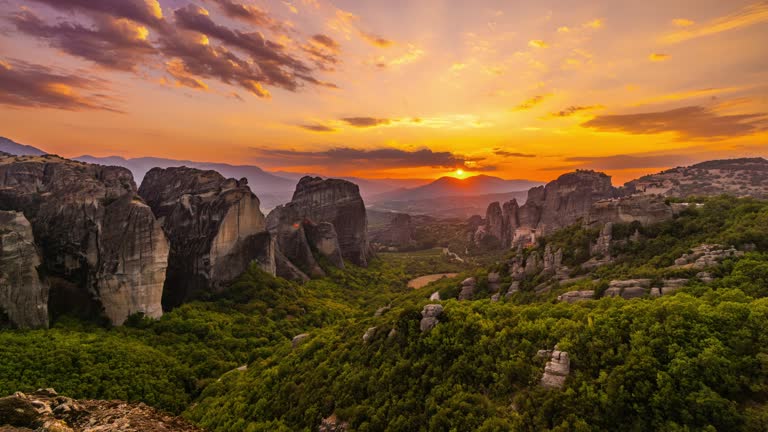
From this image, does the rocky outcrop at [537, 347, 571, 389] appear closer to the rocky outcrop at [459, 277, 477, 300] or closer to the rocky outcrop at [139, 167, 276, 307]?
the rocky outcrop at [459, 277, 477, 300]

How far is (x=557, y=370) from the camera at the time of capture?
53.1 ft

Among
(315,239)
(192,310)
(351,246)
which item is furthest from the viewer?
(351,246)

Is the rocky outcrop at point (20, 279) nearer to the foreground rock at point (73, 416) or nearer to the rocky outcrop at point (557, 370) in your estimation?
the foreground rock at point (73, 416)

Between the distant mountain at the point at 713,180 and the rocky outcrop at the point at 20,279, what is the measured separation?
450 ft

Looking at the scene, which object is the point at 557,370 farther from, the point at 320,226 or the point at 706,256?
the point at 320,226

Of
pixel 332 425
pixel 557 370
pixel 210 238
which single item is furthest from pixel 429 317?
pixel 210 238

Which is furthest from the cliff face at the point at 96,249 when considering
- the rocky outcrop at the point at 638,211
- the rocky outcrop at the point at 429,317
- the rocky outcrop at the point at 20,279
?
the rocky outcrop at the point at 638,211

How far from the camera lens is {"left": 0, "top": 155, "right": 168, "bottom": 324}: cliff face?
41.4 meters

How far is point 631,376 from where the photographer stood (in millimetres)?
14281

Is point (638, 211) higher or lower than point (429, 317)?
higher

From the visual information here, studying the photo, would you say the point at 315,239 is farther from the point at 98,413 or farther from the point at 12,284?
the point at 98,413

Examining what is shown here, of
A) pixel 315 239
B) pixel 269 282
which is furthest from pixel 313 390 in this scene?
pixel 315 239

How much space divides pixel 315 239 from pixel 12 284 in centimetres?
6310

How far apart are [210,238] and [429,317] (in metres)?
48.3
